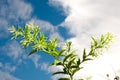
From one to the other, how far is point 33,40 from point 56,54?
68 centimetres

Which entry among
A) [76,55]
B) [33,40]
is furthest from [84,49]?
[33,40]

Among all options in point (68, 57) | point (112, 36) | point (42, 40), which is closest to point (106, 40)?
point (112, 36)

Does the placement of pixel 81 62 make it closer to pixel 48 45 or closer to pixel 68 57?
pixel 68 57

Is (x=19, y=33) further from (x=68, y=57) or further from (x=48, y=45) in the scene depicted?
(x=68, y=57)

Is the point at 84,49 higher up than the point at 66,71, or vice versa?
the point at 84,49

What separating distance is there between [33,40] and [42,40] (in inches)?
10.1

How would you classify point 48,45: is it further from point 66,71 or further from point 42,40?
point 66,71

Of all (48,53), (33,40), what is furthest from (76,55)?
(33,40)

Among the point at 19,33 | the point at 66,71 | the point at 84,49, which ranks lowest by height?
the point at 66,71

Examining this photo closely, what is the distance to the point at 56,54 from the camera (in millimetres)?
6961

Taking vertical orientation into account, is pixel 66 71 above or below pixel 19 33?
below

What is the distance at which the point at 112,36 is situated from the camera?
23.6 feet

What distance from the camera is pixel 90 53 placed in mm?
7273

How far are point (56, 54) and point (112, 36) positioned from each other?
1.52m
